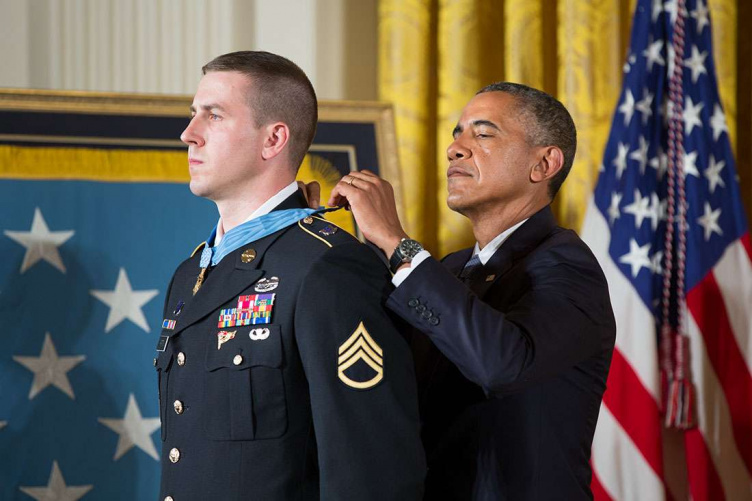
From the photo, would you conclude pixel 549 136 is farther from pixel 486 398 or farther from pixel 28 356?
pixel 28 356

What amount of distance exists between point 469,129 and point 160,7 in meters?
1.87

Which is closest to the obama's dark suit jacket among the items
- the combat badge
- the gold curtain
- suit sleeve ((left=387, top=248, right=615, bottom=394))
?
suit sleeve ((left=387, top=248, right=615, bottom=394))

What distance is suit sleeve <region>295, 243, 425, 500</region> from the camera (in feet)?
4.62

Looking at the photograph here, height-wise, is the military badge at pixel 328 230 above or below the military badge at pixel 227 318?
above

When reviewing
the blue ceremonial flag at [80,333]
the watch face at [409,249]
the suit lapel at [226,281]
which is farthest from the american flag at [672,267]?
the suit lapel at [226,281]

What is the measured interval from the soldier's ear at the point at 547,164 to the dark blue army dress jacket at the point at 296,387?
0.48 metres

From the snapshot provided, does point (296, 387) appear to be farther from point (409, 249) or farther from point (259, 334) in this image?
point (409, 249)

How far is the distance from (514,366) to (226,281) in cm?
52

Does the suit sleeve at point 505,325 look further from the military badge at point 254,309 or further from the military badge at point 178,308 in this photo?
the military badge at point 178,308

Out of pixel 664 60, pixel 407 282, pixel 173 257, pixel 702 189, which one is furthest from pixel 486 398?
Answer: pixel 664 60

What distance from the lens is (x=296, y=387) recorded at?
1483 mm

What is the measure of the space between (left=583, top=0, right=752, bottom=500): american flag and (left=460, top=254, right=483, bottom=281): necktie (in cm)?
124

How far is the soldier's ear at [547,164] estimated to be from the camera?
6.19ft

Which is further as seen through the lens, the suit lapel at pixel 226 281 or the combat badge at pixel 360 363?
the suit lapel at pixel 226 281
